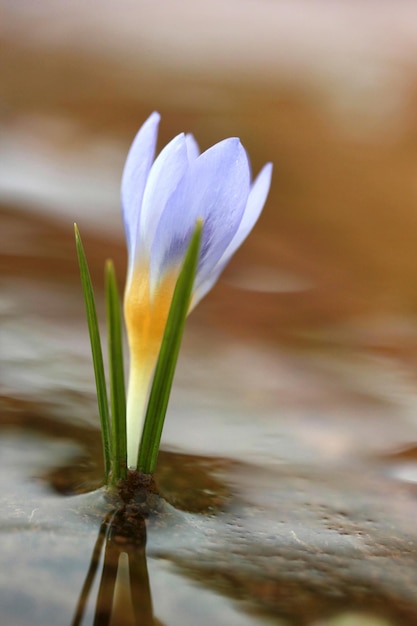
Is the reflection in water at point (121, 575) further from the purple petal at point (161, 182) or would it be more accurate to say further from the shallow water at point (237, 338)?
the purple petal at point (161, 182)

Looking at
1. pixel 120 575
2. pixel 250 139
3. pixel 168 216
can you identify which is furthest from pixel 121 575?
pixel 250 139

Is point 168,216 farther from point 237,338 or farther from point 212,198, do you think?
point 237,338

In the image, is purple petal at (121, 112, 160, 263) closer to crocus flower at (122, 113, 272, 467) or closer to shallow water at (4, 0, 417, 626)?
crocus flower at (122, 113, 272, 467)

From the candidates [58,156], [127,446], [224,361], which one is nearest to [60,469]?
[127,446]

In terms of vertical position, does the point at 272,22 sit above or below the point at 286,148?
above

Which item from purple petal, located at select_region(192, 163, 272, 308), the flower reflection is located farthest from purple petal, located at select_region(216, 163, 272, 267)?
the flower reflection

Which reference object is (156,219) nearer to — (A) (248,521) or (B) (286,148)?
(A) (248,521)

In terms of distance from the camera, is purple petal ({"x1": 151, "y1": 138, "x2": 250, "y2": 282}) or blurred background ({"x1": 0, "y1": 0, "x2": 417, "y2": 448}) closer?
purple petal ({"x1": 151, "y1": 138, "x2": 250, "y2": 282})
